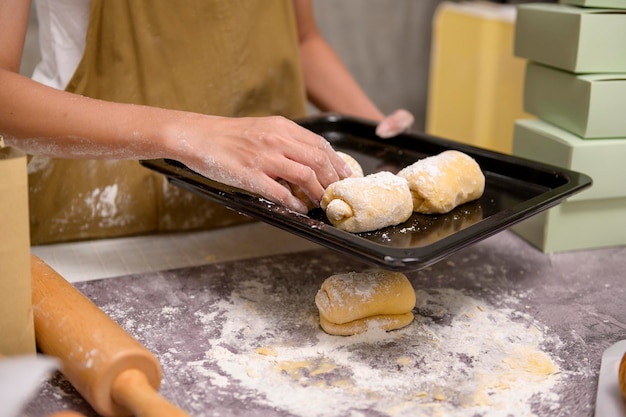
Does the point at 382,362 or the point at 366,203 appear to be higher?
the point at 366,203

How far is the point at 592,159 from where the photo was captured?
1209 mm

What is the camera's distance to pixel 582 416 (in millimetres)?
771

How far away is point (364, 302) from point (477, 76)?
148cm

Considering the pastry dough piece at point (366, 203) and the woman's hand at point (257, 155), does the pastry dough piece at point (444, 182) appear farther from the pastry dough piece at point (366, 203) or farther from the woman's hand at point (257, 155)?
the woman's hand at point (257, 155)

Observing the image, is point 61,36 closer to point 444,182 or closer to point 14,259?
point 14,259

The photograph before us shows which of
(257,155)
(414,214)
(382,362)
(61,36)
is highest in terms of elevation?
(61,36)

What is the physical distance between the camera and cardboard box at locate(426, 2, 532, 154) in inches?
81.3

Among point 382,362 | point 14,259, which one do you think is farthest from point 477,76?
point 14,259

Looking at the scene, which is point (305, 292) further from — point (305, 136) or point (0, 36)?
point (0, 36)

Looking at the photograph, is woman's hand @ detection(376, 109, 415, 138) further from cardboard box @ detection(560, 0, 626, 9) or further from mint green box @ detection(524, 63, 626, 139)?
cardboard box @ detection(560, 0, 626, 9)

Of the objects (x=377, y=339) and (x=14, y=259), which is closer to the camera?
(x=14, y=259)

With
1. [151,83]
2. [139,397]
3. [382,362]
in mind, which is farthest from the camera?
[151,83]

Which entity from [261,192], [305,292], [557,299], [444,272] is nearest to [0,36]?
[261,192]

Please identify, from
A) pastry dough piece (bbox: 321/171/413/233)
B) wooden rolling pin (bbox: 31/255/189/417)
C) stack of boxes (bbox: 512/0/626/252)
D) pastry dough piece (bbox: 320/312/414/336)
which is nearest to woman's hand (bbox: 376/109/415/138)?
stack of boxes (bbox: 512/0/626/252)
